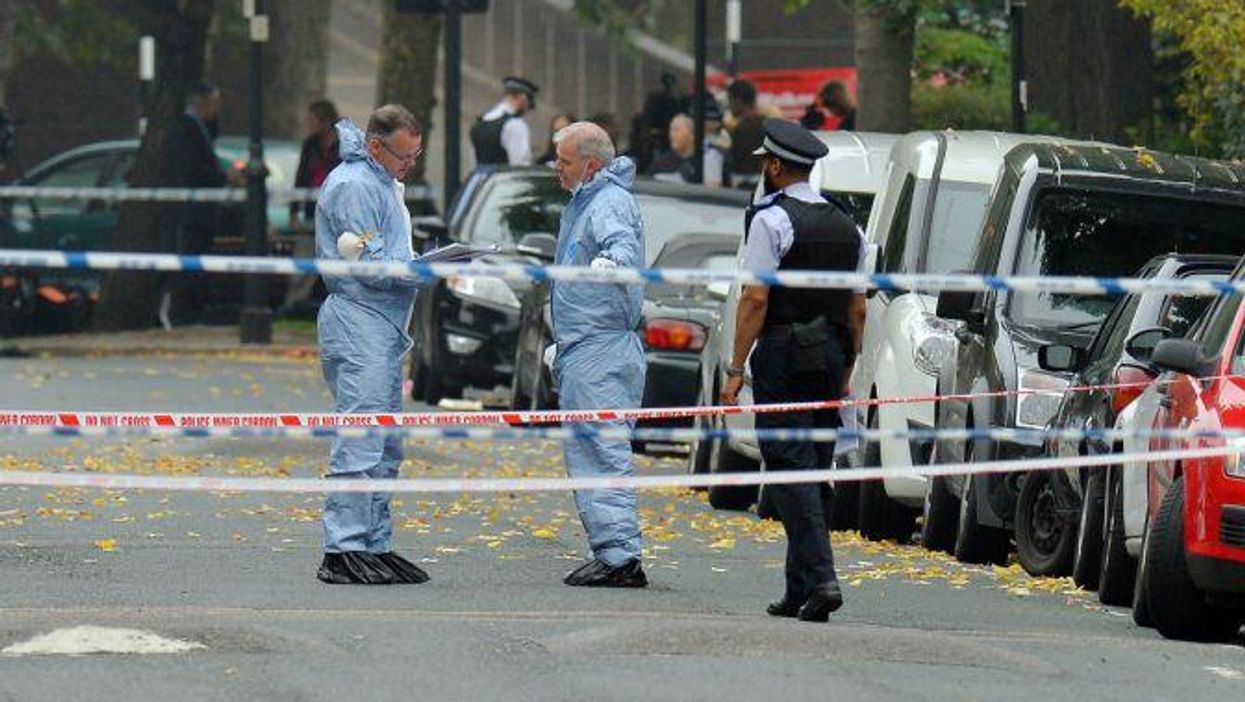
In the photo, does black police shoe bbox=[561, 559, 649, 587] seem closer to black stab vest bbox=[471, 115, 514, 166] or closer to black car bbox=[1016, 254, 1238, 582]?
black car bbox=[1016, 254, 1238, 582]

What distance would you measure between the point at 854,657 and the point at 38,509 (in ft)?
20.2

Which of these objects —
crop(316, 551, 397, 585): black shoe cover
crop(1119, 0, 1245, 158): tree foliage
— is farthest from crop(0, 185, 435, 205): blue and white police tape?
crop(316, 551, 397, 585): black shoe cover

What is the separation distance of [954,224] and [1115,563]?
4.41m

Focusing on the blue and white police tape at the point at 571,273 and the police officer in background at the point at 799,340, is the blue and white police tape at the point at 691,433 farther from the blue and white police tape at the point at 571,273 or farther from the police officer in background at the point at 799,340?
the blue and white police tape at the point at 571,273

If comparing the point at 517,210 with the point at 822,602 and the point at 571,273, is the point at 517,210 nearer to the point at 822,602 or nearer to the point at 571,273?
the point at 571,273

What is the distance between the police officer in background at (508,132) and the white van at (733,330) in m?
10.2

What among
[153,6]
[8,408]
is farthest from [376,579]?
[153,6]

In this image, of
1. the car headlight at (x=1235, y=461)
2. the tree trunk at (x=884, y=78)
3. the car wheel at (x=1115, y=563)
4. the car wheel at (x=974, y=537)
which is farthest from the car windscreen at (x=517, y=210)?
the car headlight at (x=1235, y=461)

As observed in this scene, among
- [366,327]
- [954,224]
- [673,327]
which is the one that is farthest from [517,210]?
[366,327]

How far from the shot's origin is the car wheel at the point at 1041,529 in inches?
560

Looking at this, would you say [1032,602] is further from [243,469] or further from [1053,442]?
[243,469]

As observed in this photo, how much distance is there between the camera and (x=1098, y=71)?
26688 millimetres

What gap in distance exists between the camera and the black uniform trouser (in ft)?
39.0

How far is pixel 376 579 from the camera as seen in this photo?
1288 cm
